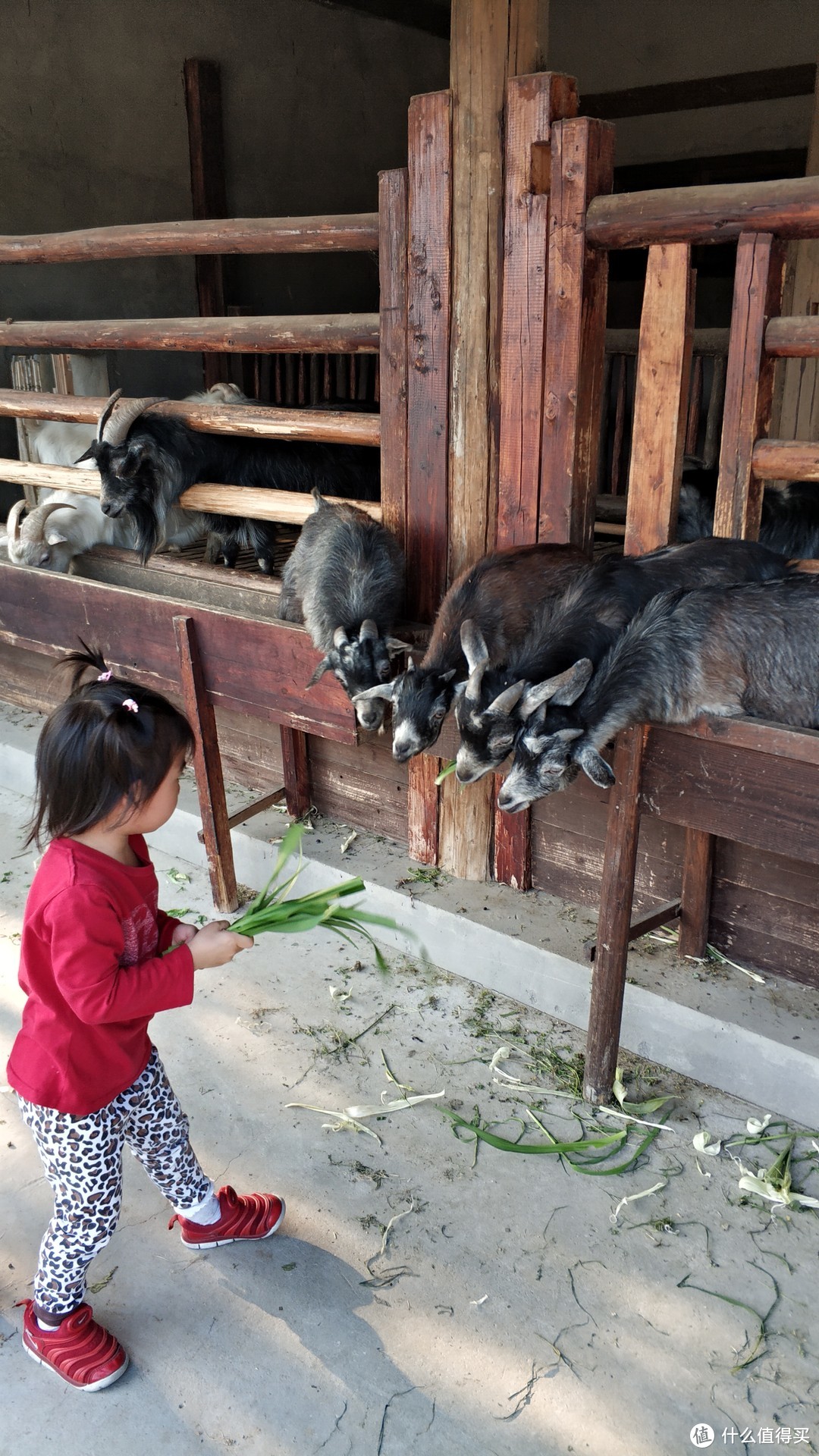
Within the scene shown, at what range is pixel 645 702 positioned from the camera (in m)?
2.77

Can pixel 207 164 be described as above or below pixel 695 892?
above

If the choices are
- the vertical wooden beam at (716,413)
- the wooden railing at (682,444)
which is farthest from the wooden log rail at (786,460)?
the vertical wooden beam at (716,413)

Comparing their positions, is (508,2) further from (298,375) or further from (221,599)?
(298,375)

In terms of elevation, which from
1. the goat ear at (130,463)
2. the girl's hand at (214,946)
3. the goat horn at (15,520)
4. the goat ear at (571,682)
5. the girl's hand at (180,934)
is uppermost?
the goat ear at (130,463)

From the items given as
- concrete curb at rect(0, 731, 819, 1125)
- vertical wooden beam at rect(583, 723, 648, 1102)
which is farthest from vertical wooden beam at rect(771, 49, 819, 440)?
vertical wooden beam at rect(583, 723, 648, 1102)

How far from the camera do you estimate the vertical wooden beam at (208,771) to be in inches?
153

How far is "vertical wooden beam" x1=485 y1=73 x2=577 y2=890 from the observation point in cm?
304

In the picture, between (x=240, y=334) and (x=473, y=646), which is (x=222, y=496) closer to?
(x=240, y=334)

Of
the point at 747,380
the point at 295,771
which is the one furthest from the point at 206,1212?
the point at 747,380

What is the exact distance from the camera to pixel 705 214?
9.07 ft

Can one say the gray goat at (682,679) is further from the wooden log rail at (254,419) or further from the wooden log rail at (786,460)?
the wooden log rail at (254,419)

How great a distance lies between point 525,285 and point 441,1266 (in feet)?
8.88

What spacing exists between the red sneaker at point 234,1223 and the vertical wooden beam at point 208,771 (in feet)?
5.06

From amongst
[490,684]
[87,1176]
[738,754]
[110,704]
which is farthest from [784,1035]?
[110,704]
